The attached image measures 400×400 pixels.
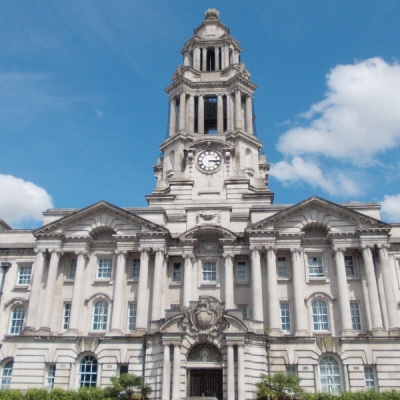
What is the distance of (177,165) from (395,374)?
92.6ft

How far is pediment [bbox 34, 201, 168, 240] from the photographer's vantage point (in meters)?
41.7

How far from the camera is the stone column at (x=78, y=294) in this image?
128 ft

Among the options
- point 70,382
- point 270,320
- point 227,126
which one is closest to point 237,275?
point 270,320

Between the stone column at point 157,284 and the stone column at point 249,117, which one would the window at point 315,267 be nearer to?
the stone column at point 157,284

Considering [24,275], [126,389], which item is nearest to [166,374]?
[126,389]

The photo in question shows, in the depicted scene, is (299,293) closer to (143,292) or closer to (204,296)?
(204,296)

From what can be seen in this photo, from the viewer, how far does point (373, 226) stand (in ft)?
132

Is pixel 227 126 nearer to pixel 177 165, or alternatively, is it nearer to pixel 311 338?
pixel 177 165

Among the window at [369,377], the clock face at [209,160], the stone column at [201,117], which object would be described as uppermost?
the stone column at [201,117]

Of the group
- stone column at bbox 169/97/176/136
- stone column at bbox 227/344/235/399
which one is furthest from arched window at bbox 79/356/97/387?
stone column at bbox 169/97/176/136

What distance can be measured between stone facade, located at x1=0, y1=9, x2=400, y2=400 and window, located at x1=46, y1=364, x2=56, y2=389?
0.09m

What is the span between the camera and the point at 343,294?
38.6m

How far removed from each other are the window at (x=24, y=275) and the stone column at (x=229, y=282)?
57.1 feet

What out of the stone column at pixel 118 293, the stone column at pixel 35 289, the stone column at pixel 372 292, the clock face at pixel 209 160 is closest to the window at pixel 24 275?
the stone column at pixel 35 289
